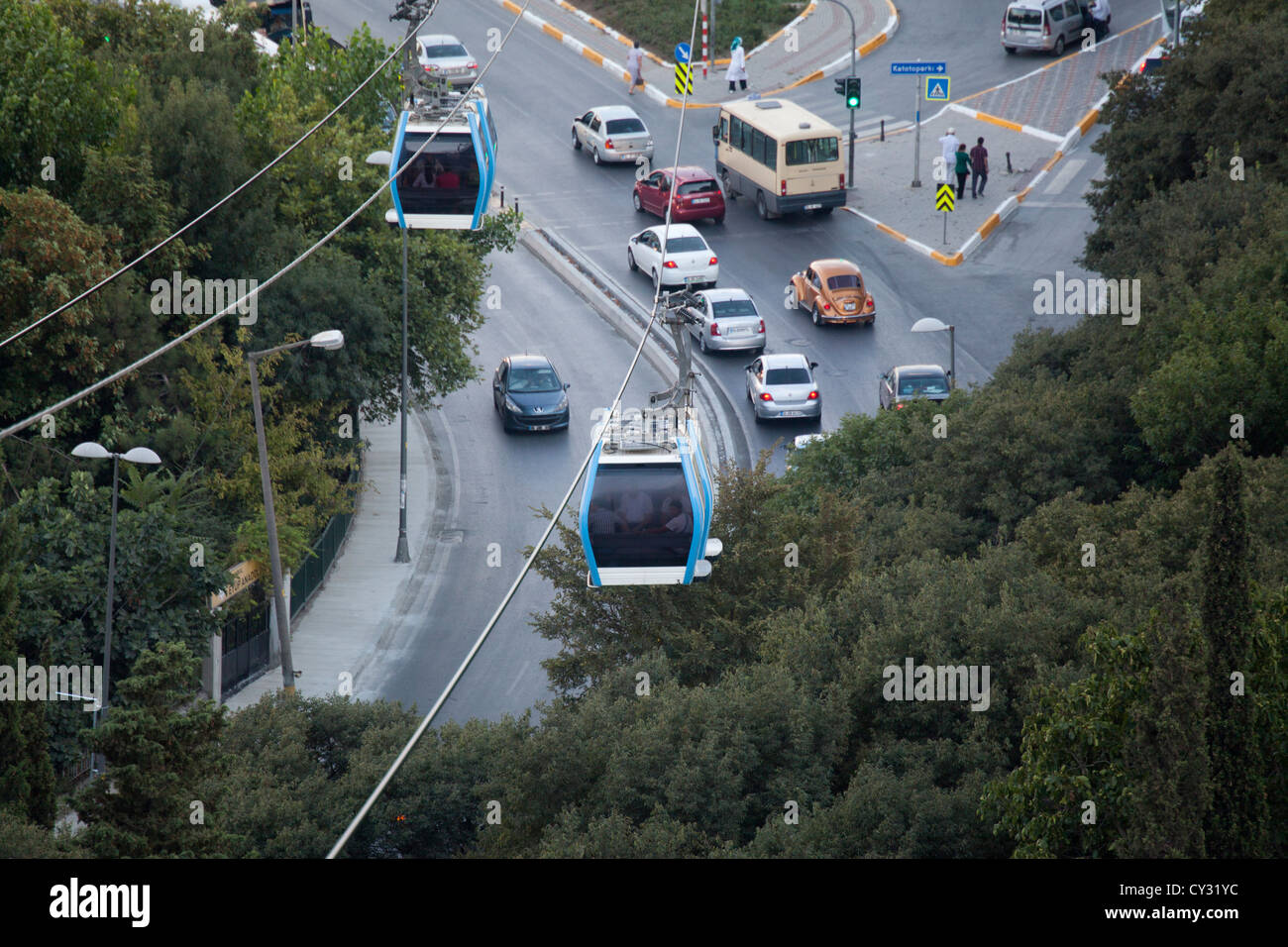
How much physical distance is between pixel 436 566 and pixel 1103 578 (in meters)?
15.8

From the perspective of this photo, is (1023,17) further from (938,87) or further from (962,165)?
(962,165)

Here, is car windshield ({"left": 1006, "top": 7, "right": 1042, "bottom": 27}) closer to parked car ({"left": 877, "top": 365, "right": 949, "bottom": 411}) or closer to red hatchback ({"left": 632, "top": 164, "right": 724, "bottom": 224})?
red hatchback ({"left": 632, "top": 164, "right": 724, "bottom": 224})

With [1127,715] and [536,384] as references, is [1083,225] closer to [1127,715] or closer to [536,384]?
[536,384]

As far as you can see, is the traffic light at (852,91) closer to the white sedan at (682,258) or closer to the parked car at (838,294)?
the white sedan at (682,258)

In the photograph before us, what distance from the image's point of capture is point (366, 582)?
109ft

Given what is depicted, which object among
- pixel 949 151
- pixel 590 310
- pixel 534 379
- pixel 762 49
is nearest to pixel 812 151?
pixel 949 151

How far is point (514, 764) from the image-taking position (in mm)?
18672

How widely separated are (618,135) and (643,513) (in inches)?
1286

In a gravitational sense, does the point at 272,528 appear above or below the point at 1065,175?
below

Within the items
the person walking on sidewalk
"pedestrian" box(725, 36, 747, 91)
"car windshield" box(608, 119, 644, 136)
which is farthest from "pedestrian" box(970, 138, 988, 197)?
"car windshield" box(608, 119, 644, 136)

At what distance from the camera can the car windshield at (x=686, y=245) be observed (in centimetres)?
4159

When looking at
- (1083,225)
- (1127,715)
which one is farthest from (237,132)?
(1127,715)

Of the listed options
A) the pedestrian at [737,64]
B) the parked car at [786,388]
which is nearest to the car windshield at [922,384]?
the parked car at [786,388]

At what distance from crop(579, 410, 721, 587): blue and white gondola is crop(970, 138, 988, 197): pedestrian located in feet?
98.0
